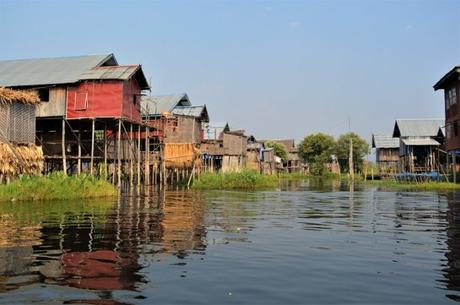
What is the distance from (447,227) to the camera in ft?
35.6

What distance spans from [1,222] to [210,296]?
776 centimetres

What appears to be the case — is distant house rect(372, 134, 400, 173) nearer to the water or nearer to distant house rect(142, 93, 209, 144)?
distant house rect(142, 93, 209, 144)

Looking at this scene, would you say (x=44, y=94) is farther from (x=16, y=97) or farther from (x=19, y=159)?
(x=19, y=159)

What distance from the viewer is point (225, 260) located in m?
6.77

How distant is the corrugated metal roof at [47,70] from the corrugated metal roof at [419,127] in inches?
1262

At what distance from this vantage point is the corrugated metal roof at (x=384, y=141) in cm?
5897

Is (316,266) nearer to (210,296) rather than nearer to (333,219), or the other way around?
(210,296)

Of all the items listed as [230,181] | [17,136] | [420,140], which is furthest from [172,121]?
[420,140]

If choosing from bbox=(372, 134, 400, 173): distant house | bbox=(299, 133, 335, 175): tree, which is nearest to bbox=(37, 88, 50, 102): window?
bbox=(372, 134, 400, 173): distant house

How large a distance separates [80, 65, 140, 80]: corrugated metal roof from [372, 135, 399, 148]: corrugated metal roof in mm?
41310

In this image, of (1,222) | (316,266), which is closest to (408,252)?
(316,266)

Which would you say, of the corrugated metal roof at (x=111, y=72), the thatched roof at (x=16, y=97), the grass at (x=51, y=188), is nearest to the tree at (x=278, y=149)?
the corrugated metal roof at (x=111, y=72)

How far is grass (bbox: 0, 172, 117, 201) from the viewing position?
53.5 feet

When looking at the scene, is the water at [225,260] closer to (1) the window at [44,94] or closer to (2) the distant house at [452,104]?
(1) the window at [44,94]
